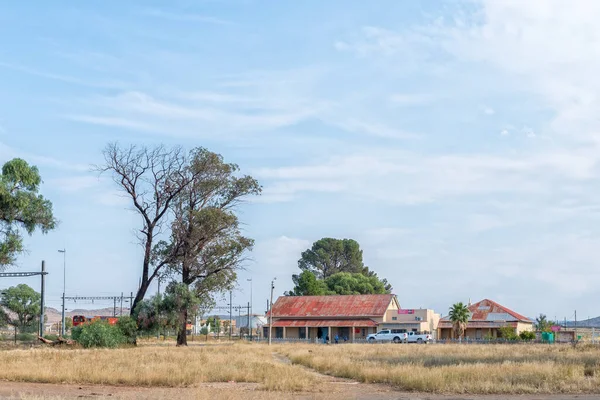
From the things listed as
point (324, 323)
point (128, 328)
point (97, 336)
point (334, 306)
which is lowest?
point (324, 323)

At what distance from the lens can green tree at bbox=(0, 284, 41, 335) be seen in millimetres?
82750

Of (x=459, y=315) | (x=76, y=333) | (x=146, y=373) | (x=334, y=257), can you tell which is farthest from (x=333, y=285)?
(x=146, y=373)

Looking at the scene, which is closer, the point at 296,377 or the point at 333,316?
the point at 296,377

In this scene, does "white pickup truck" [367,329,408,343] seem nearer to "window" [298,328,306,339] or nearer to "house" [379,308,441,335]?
"house" [379,308,441,335]

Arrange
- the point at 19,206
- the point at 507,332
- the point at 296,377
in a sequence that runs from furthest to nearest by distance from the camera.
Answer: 1. the point at 507,332
2. the point at 19,206
3. the point at 296,377

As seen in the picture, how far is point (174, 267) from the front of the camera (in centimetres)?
5431

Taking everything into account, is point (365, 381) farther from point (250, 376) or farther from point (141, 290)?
point (141, 290)

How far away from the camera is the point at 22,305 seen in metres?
84.2

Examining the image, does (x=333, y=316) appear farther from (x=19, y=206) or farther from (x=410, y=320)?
(x=19, y=206)

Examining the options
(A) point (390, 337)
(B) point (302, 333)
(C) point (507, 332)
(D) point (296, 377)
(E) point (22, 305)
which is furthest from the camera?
(B) point (302, 333)

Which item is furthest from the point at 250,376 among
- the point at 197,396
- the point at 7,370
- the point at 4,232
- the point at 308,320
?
the point at 308,320

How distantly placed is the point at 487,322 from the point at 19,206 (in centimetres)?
6271

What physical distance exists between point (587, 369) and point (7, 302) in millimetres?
71693

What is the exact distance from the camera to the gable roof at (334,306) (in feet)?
289
